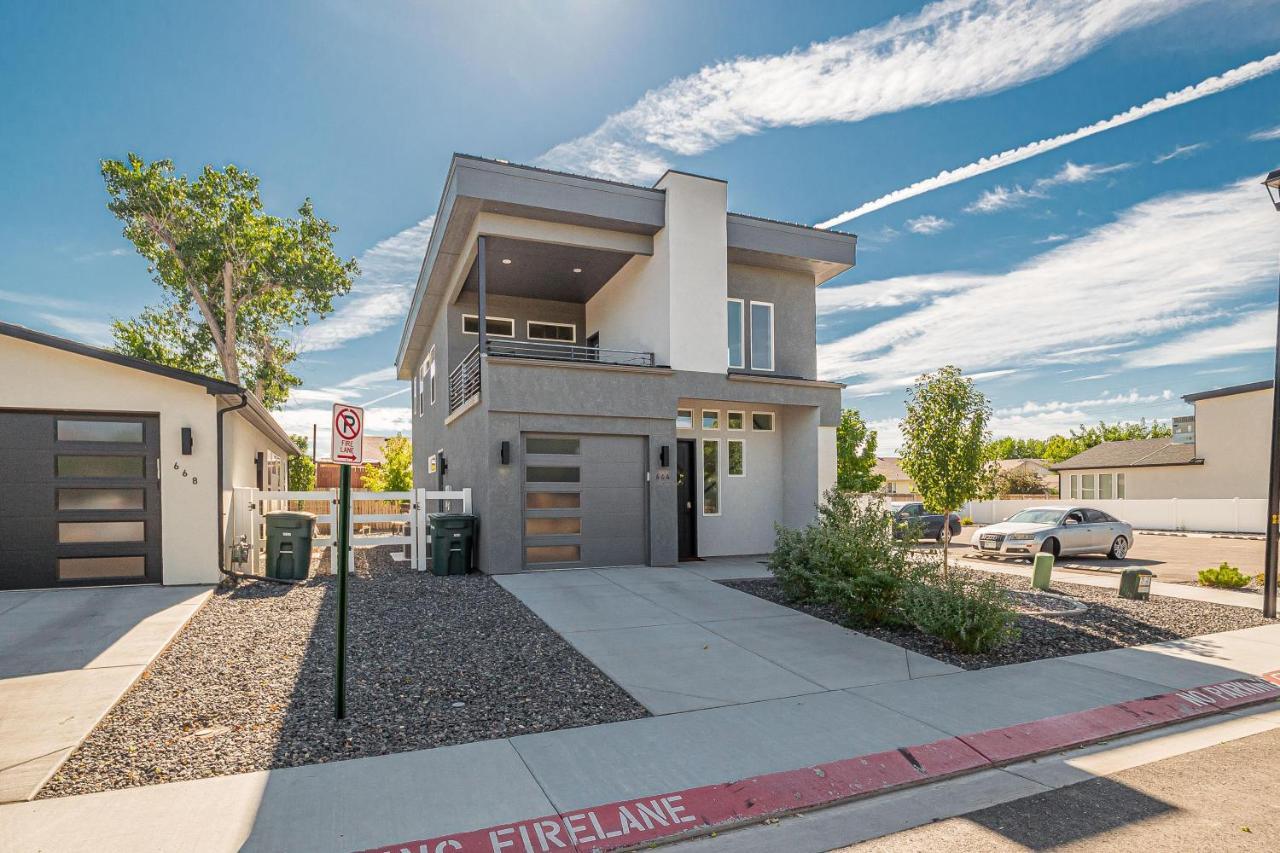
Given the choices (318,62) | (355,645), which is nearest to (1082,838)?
(355,645)

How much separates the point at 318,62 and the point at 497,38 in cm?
467

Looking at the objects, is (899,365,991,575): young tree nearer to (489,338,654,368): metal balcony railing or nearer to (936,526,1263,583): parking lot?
(489,338,654,368): metal balcony railing

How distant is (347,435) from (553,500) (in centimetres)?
697

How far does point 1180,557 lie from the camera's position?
17469 millimetres

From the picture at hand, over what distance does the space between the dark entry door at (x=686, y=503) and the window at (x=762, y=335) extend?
8.19 ft

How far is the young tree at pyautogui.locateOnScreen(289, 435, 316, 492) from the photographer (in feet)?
112

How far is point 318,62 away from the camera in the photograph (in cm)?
1310

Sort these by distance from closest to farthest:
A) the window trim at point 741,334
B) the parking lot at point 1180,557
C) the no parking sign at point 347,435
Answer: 1. the no parking sign at point 347,435
2. the window trim at point 741,334
3. the parking lot at point 1180,557

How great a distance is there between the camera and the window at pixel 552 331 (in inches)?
648

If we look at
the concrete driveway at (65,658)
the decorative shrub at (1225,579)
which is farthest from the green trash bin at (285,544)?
the decorative shrub at (1225,579)

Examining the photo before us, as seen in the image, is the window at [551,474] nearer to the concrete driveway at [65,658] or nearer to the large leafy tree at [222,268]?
the concrete driveway at [65,658]

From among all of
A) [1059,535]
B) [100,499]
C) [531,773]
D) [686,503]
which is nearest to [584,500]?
[686,503]

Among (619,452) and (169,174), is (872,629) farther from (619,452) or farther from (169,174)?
(169,174)

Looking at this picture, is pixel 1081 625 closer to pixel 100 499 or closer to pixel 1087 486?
pixel 100 499
